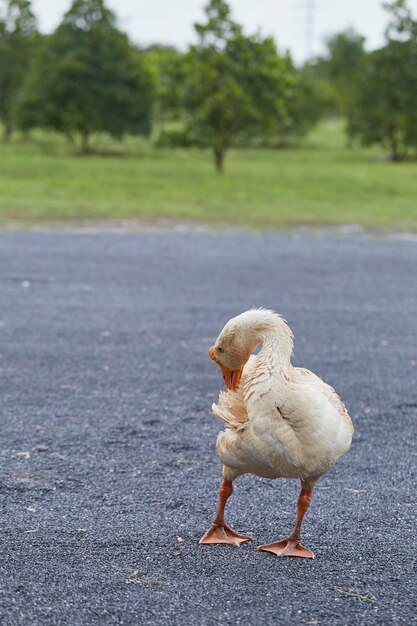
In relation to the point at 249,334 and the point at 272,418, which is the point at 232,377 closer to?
the point at 249,334

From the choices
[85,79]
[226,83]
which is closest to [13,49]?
[85,79]

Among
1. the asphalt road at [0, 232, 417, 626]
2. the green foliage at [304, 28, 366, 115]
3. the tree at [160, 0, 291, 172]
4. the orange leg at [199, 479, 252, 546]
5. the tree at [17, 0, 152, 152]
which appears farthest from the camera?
the green foliage at [304, 28, 366, 115]

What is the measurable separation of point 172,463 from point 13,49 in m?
32.3

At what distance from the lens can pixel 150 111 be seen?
3098cm

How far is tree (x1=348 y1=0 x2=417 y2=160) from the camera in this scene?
3275 centimetres

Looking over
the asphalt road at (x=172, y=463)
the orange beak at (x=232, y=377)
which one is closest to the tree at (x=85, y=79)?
the asphalt road at (x=172, y=463)

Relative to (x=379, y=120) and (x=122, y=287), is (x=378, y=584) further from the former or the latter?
(x=379, y=120)

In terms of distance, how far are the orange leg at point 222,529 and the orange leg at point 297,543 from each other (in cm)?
15

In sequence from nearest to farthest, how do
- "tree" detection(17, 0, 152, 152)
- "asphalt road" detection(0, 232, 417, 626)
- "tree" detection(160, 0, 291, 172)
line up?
"asphalt road" detection(0, 232, 417, 626)
"tree" detection(160, 0, 291, 172)
"tree" detection(17, 0, 152, 152)

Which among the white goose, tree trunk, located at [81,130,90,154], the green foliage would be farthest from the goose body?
the green foliage

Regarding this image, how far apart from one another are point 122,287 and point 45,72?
20881mm

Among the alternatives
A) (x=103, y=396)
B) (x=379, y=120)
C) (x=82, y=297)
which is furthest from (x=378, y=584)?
(x=379, y=120)

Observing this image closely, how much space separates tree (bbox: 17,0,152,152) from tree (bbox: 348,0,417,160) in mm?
8564

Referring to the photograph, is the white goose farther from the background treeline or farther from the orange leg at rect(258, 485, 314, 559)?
the background treeline
